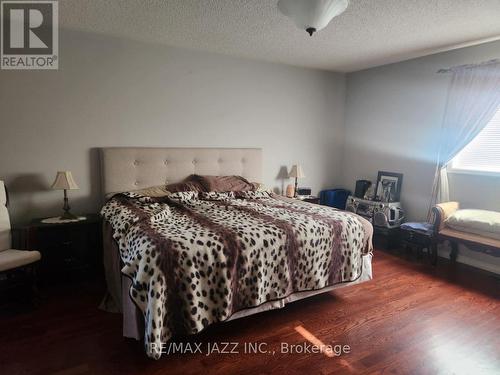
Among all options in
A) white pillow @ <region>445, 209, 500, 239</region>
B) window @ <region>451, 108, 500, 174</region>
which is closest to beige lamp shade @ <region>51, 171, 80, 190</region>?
white pillow @ <region>445, 209, 500, 239</region>

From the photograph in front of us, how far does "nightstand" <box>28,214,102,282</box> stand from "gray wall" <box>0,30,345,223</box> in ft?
1.46

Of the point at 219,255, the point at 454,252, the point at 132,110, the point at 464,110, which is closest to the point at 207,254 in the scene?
the point at 219,255

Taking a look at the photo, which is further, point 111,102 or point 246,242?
point 111,102

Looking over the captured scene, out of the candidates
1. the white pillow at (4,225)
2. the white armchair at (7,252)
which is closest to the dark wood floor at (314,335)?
the white armchair at (7,252)

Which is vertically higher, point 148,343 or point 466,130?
point 466,130

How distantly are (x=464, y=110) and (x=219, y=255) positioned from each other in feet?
10.7

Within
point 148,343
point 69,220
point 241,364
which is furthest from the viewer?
point 69,220

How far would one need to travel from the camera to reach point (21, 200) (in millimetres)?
3012

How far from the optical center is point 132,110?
3463 millimetres

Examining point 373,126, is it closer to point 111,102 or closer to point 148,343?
point 111,102

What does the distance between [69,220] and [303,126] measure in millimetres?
3345

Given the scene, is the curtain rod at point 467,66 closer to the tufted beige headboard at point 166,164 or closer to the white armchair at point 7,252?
the tufted beige headboard at point 166,164

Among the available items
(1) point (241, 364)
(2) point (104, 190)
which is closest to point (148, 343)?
(1) point (241, 364)

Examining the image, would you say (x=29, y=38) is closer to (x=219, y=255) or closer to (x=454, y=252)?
(x=219, y=255)
